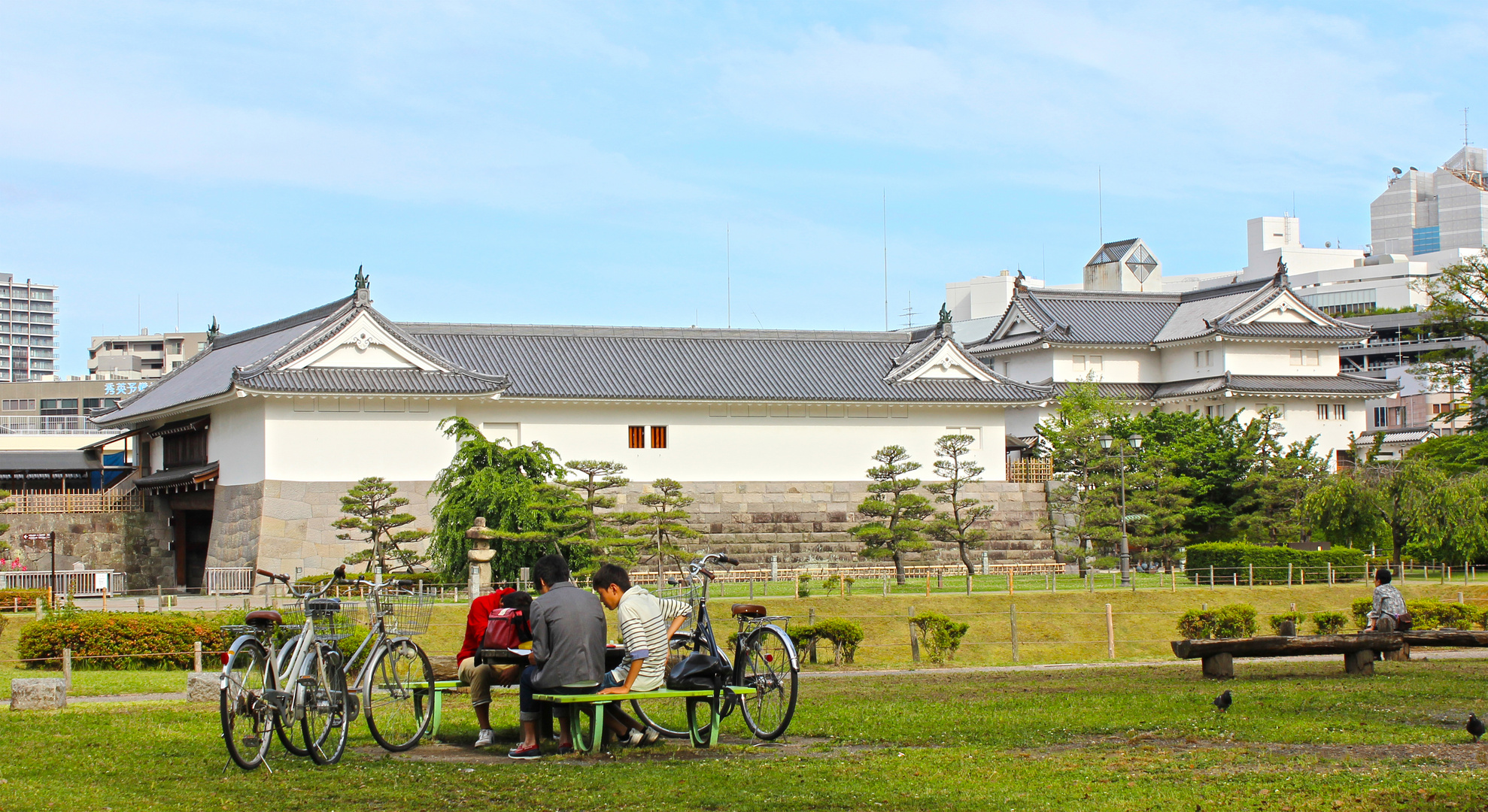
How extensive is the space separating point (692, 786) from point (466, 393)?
103 feet

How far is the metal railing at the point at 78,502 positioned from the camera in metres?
40.1

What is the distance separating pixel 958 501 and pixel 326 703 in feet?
113

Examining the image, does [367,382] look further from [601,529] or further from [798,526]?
[798,526]

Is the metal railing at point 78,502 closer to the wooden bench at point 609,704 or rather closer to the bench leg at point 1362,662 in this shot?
the wooden bench at point 609,704

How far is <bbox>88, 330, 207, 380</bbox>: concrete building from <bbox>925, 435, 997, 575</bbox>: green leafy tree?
2805 inches

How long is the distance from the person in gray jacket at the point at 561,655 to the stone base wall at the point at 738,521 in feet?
88.1

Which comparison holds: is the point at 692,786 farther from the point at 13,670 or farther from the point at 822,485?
the point at 822,485

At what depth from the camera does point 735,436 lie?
4359 cm

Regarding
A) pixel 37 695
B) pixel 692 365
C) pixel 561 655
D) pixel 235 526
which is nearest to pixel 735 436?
pixel 692 365

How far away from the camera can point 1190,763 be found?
31.6 ft

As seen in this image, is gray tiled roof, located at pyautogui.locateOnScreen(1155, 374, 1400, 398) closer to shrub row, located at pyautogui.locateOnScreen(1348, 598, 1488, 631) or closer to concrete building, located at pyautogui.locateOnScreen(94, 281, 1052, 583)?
concrete building, located at pyautogui.locateOnScreen(94, 281, 1052, 583)

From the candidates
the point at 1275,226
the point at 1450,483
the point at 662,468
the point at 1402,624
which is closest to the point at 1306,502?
the point at 1450,483

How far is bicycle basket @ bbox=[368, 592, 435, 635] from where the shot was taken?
10672mm

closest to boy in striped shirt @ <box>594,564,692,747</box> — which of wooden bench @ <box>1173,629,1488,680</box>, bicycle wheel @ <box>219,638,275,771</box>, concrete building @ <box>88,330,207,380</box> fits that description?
bicycle wheel @ <box>219,638,275,771</box>
